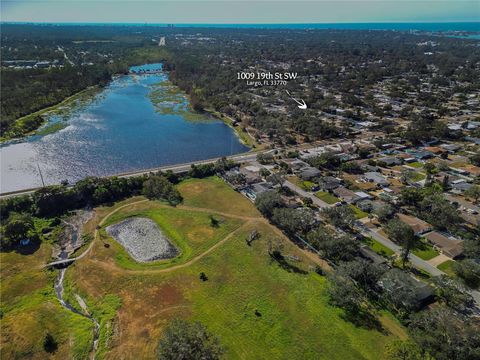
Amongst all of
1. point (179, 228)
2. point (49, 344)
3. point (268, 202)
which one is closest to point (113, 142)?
point (179, 228)

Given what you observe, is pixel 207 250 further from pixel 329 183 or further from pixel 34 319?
pixel 329 183

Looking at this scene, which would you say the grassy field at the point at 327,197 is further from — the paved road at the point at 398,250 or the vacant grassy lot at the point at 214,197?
the vacant grassy lot at the point at 214,197

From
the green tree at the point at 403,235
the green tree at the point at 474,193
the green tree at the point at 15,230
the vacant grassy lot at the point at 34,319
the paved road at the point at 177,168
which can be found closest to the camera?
the vacant grassy lot at the point at 34,319

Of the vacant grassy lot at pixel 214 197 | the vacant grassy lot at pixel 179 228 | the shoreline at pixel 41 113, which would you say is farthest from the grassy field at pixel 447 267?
the shoreline at pixel 41 113

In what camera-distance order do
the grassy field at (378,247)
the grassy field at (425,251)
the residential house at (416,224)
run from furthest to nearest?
1. the residential house at (416,224)
2. the grassy field at (378,247)
3. the grassy field at (425,251)

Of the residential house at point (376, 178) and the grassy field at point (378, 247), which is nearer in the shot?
the grassy field at point (378, 247)

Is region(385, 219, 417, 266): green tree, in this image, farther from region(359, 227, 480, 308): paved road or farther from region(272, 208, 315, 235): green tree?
region(272, 208, 315, 235): green tree
